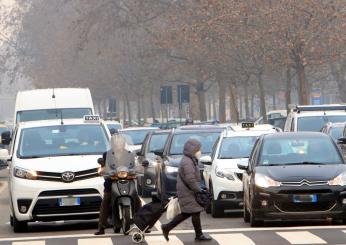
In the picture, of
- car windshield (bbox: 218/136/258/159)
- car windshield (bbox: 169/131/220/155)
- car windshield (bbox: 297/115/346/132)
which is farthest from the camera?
car windshield (bbox: 297/115/346/132)

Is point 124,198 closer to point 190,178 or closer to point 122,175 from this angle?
point 122,175

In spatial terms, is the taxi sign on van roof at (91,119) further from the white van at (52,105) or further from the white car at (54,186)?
the white van at (52,105)

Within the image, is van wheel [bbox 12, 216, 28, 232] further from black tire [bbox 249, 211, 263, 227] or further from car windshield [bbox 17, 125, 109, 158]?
black tire [bbox 249, 211, 263, 227]

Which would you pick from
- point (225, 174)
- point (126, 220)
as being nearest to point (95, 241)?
point (126, 220)

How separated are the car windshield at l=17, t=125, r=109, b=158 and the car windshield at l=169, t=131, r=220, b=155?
17.3 ft

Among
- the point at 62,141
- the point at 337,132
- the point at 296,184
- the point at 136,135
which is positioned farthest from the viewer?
the point at 136,135

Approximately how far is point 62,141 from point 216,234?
3.66 metres

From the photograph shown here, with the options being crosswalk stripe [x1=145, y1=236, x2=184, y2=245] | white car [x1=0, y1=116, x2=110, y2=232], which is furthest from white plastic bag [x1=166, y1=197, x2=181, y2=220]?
white car [x1=0, y1=116, x2=110, y2=232]

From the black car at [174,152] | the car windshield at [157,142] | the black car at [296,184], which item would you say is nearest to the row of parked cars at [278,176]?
the black car at [296,184]

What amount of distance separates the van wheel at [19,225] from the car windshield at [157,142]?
11.4 metres

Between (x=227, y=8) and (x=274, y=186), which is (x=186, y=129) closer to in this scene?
(x=274, y=186)

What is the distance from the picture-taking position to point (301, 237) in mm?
16672

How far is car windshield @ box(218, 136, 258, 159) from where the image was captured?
75.2 feet

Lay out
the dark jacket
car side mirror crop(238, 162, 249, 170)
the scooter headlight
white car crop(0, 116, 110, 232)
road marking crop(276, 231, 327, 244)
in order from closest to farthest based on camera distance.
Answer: road marking crop(276, 231, 327, 244) < the dark jacket < the scooter headlight < white car crop(0, 116, 110, 232) < car side mirror crop(238, 162, 249, 170)
